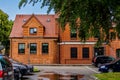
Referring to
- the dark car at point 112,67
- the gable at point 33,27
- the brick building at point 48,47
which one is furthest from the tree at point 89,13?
the gable at point 33,27

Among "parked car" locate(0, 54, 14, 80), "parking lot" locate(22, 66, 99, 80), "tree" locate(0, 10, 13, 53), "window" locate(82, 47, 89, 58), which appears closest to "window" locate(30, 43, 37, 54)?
"window" locate(82, 47, 89, 58)

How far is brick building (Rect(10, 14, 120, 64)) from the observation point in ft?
217

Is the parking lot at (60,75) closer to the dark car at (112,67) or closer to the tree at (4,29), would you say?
the dark car at (112,67)

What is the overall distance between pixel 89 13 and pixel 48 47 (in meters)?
45.2

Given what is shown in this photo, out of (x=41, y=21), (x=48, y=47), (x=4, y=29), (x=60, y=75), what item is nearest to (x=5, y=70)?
(x=60, y=75)

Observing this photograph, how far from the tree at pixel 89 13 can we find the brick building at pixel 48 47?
141ft

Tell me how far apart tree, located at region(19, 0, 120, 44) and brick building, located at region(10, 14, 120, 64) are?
4287cm

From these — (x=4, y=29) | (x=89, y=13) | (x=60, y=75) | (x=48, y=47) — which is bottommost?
(x=60, y=75)

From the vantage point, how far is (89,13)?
846 inches

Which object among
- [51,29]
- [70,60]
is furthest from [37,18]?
[70,60]

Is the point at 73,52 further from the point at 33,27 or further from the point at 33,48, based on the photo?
the point at 33,27

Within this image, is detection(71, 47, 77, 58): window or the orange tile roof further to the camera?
the orange tile roof

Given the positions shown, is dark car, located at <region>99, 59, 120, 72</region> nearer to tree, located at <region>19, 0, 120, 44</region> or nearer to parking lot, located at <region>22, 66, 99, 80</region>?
parking lot, located at <region>22, 66, 99, 80</region>

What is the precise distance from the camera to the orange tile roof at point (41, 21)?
66.9 metres
